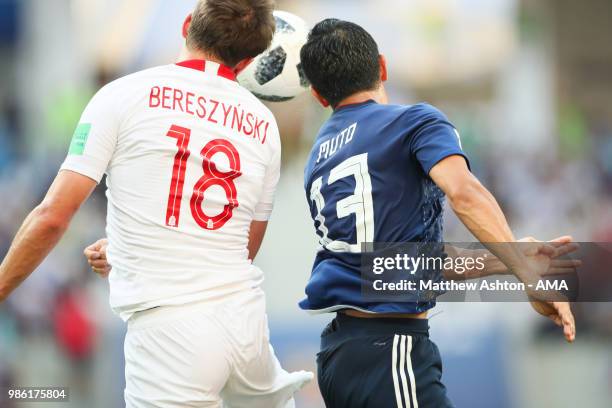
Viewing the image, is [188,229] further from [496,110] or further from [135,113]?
[496,110]

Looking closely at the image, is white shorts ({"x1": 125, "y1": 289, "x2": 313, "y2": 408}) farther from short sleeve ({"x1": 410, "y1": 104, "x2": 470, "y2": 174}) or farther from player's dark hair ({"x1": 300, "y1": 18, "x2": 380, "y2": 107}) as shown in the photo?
player's dark hair ({"x1": 300, "y1": 18, "x2": 380, "y2": 107})

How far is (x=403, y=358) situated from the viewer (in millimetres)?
4320

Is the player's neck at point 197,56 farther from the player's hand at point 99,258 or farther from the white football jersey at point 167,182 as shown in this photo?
the player's hand at point 99,258

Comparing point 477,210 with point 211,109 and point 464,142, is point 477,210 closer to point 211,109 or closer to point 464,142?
point 211,109

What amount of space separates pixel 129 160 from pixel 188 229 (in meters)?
0.34

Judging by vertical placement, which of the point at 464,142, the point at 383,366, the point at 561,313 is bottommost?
the point at 383,366

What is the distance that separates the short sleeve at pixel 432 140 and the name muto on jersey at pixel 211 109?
2.00ft

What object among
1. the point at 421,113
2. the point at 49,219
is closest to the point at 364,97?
the point at 421,113

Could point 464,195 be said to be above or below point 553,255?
A: above

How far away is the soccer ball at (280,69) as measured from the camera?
5141mm

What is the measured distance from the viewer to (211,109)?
168 inches

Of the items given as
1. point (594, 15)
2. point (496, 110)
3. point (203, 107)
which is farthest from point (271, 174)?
point (594, 15)

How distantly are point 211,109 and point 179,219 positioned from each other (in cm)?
46

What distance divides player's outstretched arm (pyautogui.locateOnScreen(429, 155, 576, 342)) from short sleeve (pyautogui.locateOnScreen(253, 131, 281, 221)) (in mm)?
670
